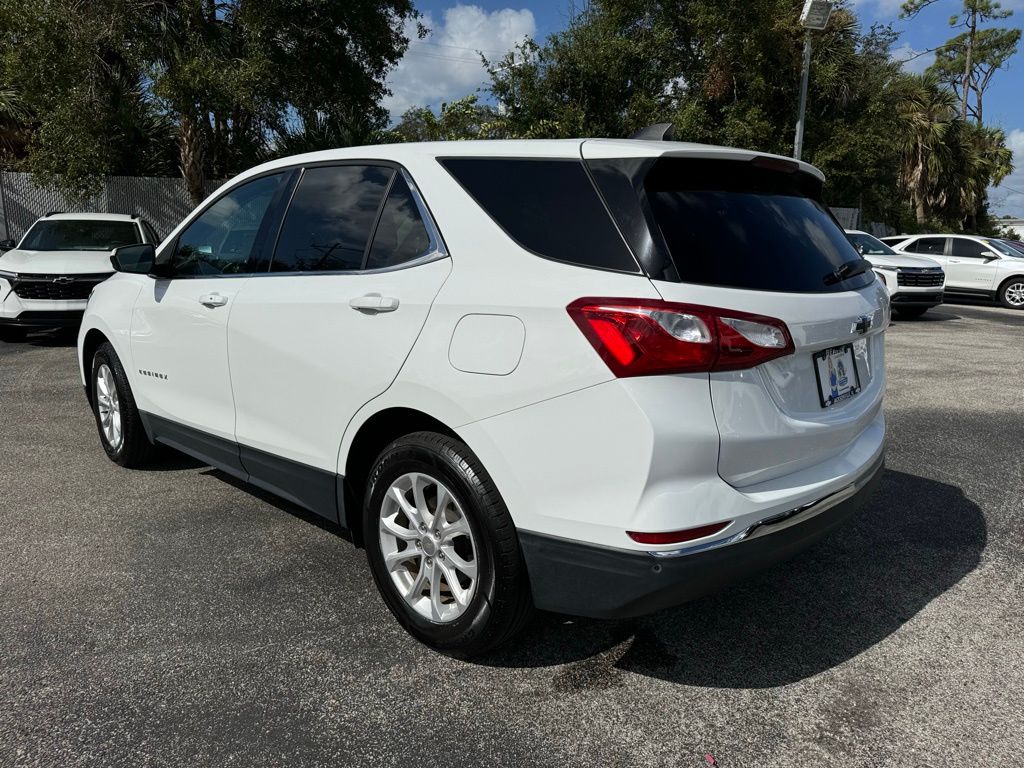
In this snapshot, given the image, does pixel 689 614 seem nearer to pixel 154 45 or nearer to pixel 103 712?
pixel 103 712

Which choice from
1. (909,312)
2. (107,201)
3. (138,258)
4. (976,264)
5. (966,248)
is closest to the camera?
(138,258)

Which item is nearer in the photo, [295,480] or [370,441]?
[370,441]

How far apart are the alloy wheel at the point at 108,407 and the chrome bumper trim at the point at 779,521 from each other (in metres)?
3.71

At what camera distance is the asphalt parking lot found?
228 cm

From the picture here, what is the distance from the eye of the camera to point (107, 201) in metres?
18.5

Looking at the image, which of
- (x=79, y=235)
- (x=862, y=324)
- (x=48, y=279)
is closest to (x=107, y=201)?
(x=79, y=235)

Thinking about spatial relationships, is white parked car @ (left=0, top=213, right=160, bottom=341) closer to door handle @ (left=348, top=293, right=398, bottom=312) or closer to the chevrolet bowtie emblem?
door handle @ (left=348, top=293, right=398, bottom=312)

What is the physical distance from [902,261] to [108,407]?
43.6 ft

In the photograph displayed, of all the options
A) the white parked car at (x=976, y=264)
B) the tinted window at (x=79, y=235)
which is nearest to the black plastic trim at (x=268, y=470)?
the tinted window at (x=79, y=235)

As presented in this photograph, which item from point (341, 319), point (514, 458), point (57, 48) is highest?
point (57, 48)

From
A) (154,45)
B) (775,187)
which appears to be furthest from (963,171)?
(775,187)

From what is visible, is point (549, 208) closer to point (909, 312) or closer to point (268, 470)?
point (268, 470)

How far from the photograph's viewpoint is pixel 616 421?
6.98 feet

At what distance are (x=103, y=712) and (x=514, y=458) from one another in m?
1.50
